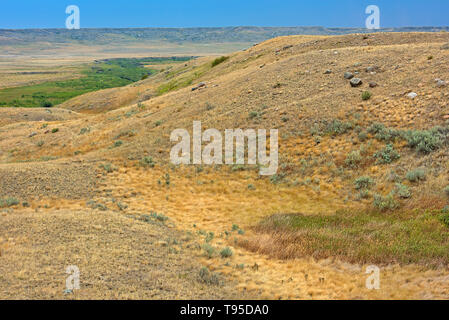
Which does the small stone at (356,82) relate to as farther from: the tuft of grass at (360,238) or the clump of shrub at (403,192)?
the tuft of grass at (360,238)

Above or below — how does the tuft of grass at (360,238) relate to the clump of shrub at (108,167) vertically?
below

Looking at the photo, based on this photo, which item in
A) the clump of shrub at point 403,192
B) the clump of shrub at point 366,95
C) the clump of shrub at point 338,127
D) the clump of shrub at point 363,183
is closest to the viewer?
the clump of shrub at point 403,192

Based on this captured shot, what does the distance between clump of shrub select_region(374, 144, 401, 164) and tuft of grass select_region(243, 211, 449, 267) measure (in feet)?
10.7

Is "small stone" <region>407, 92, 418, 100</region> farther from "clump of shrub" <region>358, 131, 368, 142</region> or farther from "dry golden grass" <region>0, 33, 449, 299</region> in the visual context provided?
"clump of shrub" <region>358, 131, 368, 142</region>

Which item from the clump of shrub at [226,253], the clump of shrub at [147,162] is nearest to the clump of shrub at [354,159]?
the clump of shrub at [226,253]

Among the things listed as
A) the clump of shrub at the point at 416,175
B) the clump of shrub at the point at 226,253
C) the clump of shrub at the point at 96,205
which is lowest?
the clump of shrub at the point at 226,253

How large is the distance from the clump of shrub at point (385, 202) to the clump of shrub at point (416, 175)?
1078 mm

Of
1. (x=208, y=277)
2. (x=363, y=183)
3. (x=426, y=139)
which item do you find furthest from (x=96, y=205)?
(x=426, y=139)

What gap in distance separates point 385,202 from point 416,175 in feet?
6.02

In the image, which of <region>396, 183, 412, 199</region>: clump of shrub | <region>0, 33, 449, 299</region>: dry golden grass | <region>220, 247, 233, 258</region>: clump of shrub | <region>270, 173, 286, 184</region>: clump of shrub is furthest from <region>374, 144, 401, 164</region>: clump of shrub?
<region>220, 247, 233, 258</region>: clump of shrub

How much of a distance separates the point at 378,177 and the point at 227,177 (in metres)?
6.54

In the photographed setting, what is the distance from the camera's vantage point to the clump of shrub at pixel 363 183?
12.6 m

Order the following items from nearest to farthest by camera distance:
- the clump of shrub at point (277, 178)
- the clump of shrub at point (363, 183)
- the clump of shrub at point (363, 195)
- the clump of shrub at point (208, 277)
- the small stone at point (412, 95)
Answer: the clump of shrub at point (208, 277) → the clump of shrub at point (363, 195) → the clump of shrub at point (363, 183) → the clump of shrub at point (277, 178) → the small stone at point (412, 95)

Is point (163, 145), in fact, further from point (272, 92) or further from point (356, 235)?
point (356, 235)
